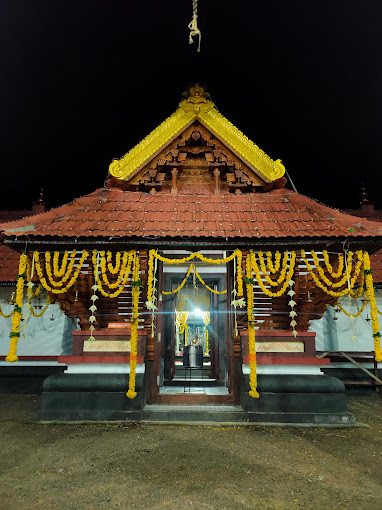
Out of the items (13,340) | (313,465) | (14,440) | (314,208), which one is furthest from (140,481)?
(314,208)

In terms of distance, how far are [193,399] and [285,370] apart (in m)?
1.91

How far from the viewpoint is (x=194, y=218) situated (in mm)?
6082

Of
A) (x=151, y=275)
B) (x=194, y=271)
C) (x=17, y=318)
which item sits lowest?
(x=17, y=318)

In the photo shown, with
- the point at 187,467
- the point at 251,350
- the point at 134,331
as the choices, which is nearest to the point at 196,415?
A: the point at 251,350

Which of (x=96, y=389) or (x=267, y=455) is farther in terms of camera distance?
(x=96, y=389)

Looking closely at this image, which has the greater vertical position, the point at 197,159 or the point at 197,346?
the point at 197,159

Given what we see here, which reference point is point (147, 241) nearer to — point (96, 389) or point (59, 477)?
point (96, 389)

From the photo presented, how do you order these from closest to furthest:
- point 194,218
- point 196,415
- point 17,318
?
1. point 196,415
2. point 17,318
3. point 194,218

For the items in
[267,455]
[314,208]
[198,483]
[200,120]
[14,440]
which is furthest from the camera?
[200,120]

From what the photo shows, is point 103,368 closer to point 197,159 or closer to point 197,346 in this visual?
point 197,346

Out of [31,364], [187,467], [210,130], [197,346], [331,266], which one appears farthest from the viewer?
[197,346]

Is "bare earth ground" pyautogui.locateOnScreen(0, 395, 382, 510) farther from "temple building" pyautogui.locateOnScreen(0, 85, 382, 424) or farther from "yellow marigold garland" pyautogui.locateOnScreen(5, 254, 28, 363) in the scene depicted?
"yellow marigold garland" pyautogui.locateOnScreen(5, 254, 28, 363)

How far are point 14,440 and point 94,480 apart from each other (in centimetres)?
200

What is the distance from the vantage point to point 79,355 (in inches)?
225
